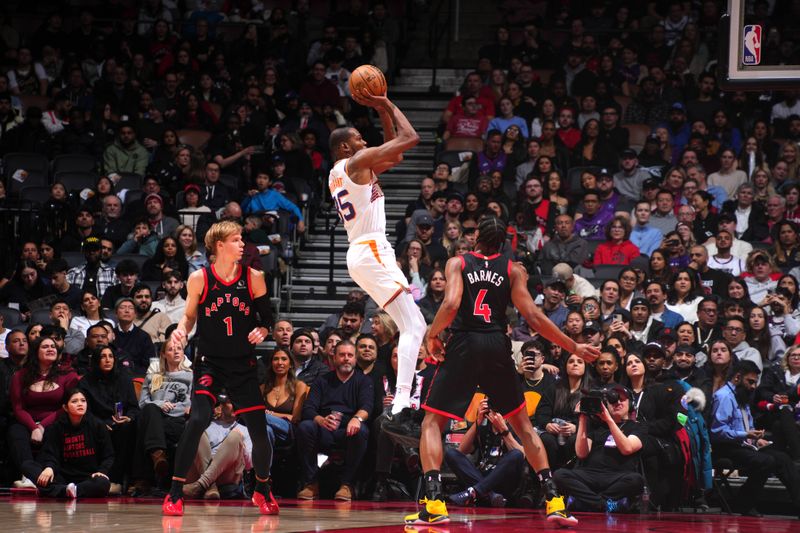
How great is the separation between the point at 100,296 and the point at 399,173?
5.12m

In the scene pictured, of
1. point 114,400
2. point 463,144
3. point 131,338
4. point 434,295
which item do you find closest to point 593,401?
point 434,295

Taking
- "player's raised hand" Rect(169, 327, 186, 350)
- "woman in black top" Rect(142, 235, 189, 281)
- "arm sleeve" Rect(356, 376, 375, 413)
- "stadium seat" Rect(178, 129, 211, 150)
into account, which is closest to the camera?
"player's raised hand" Rect(169, 327, 186, 350)

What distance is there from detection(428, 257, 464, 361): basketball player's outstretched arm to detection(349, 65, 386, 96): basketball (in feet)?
4.11

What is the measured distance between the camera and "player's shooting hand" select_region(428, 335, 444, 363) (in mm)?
7543

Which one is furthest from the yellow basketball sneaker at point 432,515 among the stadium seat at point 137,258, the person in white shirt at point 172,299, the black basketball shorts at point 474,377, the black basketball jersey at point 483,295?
the stadium seat at point 137,258

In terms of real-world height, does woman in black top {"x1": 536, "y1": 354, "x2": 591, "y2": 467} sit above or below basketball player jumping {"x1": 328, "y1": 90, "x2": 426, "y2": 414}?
below

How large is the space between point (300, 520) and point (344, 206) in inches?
85.9

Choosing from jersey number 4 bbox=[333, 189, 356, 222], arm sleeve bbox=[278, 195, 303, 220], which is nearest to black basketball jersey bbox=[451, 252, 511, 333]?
jersey number 4 bbox=[333, 189, 356, 222]

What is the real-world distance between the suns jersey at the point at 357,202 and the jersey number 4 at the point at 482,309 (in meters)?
1.12

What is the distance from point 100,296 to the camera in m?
13.7

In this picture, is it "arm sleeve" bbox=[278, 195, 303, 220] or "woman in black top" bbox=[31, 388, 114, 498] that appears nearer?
"woman in black top" bbox=[31, 388, 114, 498]

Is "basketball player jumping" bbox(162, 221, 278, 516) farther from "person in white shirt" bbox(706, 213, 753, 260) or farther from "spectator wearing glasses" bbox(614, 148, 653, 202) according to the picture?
"spectator wearing glasses" bbox(614, 148, 653, 202)

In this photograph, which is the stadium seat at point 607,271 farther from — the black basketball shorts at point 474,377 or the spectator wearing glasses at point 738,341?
the black basketball shorts at point 474,377

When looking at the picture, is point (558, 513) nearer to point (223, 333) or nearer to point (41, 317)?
point (223, 333)
